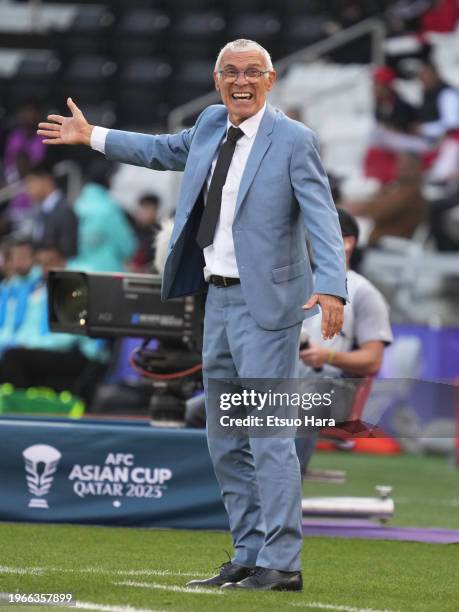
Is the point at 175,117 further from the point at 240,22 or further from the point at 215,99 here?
the point at 240,22

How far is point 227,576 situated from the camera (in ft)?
16.9

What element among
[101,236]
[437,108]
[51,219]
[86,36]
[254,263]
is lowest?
[101,236]

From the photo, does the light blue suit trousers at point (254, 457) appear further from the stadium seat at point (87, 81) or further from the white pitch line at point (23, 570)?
the stadium seat at point (87, 81)

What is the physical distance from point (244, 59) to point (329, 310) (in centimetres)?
88

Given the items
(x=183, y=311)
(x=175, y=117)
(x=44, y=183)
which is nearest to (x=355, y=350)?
(x=183, y=311)

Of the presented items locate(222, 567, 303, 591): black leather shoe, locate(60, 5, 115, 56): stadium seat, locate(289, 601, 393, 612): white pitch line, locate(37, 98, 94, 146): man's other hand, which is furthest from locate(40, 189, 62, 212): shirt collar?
locate(289, 601, 393, 612): white pitch line

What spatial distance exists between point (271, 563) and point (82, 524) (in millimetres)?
2355

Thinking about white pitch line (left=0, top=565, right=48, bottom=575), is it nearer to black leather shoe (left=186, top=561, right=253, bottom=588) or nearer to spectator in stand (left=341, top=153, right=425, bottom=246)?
black leather shoe (left=186, top=561, right=253, bottom=588)

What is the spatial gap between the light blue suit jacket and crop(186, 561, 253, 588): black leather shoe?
0.82 meters

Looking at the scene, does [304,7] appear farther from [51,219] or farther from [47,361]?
[47,361]

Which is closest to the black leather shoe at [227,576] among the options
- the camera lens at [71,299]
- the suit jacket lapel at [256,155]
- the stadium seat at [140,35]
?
the suit jacket lapel at [256,155]

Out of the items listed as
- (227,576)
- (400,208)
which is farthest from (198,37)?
(227,576)

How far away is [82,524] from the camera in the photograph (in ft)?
23.6

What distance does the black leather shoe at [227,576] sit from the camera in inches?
202
